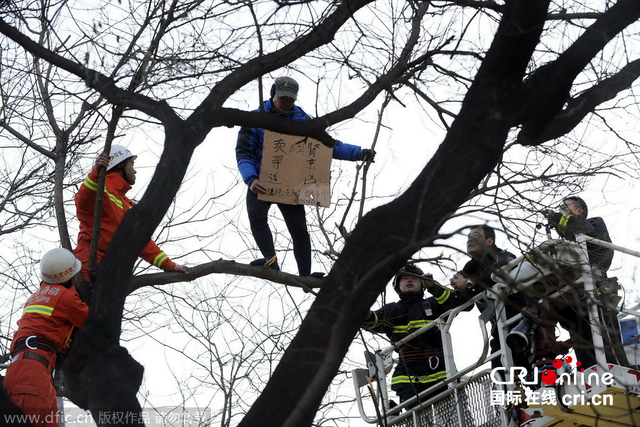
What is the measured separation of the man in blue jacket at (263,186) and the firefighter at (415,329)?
85cm

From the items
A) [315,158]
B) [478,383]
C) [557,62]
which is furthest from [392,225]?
[315,158]

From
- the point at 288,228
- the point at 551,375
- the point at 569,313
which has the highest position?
the point at 288,228

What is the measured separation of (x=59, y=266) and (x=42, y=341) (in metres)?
0.59

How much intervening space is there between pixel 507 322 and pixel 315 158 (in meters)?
2.20

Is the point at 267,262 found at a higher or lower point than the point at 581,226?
higher

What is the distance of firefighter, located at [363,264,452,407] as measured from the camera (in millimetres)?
6891

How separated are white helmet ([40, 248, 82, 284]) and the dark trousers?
5.52 feet

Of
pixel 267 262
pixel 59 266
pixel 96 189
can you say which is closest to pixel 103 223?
pixel 96 189

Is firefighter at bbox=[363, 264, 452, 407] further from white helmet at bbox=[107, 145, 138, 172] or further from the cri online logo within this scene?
white helmet at bbox=[107, 145, 138, 172]

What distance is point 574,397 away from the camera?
5410 millimetres

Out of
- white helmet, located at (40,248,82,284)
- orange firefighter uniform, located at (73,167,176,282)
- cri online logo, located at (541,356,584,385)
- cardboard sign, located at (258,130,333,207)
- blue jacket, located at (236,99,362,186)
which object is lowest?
cri online logo, located at (541,356,584,385)

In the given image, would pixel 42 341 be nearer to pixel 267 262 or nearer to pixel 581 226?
pixel 267 262

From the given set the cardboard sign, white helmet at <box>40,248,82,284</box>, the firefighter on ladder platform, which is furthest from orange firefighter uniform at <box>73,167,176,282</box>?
the firefighter on ladder platform

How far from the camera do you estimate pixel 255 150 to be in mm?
7359
